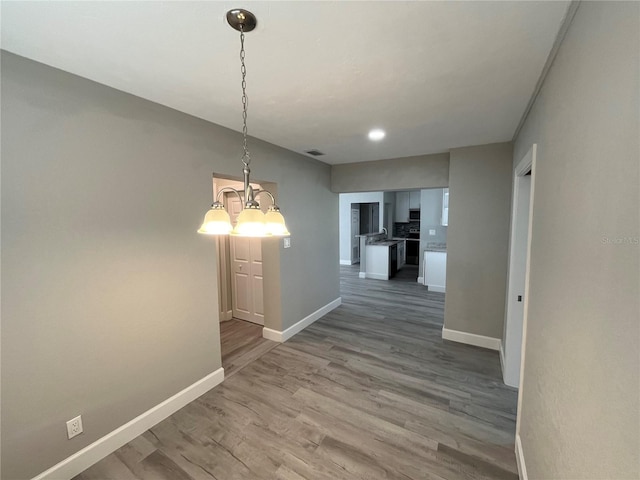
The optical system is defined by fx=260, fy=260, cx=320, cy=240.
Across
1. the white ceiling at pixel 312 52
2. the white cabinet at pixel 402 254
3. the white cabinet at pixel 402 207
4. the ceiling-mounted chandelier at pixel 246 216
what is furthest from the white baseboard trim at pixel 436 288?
the ceiling-mounted chandelier at pixel 246 216

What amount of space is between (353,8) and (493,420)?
2.94m

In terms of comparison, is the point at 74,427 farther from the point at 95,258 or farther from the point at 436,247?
the point at 436,247

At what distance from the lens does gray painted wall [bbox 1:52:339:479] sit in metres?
1.45

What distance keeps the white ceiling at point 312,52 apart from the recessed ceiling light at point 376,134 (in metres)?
0.35

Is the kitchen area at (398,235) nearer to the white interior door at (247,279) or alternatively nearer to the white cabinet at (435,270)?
the white cabinet at (435,270)

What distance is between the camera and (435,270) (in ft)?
18.8

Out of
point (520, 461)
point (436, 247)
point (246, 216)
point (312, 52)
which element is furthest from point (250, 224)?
point (436, 247)

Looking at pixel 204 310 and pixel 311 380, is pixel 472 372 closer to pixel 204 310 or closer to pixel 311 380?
pixel 311 380

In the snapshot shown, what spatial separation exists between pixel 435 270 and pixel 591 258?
17.1 feet

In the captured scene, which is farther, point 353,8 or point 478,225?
point 478,225

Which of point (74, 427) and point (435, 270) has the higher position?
point (435, 270)

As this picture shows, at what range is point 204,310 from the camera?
246cm

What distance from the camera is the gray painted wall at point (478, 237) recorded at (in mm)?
3057

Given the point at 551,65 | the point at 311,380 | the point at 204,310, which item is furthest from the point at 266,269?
the point at 551,65
